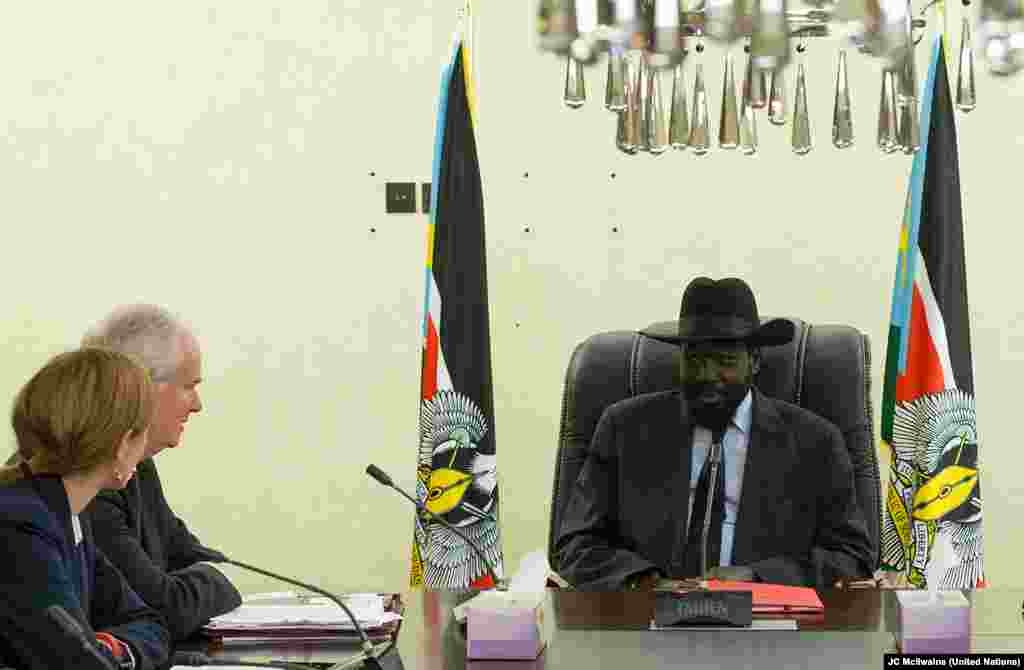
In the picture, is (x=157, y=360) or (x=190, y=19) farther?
(x=190, y=19)

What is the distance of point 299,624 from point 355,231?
2.48 metres

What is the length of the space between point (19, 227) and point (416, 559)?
1961 mm

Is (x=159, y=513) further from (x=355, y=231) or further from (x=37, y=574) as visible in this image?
(x=355, y=231)

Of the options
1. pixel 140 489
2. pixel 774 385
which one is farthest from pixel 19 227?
pixel 774 385

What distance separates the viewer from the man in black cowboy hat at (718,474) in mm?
3596

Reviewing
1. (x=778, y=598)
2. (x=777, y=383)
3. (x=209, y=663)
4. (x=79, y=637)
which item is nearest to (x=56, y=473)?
(x=209, y=663)

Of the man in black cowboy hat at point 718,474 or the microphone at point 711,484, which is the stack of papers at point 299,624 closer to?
the man in black cowboy hat at point 718,474

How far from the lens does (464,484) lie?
13.5 feet

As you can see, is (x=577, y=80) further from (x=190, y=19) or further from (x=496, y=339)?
(x=190, y=19)

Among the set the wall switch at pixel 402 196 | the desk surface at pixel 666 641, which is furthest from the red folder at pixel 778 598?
the wall switch at pixel 402 196

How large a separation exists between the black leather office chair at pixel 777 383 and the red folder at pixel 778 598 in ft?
2.29

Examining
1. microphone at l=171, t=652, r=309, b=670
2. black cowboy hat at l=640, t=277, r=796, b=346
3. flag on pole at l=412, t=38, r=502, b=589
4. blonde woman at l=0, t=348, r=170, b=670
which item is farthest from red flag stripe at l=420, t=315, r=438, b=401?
blonde woman at l=0, t=348, r=170, b=670

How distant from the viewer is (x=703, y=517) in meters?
3.63

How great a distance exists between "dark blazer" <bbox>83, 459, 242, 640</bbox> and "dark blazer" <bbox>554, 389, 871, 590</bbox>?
3.37ft
